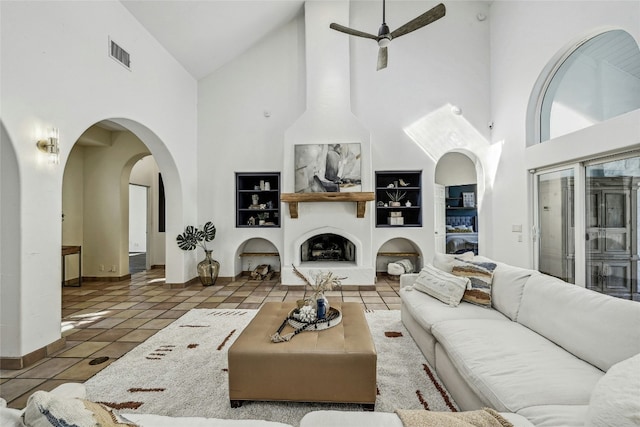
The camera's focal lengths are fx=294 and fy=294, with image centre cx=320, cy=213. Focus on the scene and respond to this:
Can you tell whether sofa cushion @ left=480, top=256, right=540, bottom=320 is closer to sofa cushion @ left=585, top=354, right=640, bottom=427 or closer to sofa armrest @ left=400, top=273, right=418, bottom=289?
sofa armrest @ left=400, top=273, right=418, bottom=289

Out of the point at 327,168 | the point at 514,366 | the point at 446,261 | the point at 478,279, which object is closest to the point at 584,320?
the point at 514,366

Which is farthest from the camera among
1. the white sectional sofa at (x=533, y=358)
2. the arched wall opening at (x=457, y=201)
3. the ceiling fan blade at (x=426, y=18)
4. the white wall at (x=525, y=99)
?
the arched wall opening at (x=457, y=201)

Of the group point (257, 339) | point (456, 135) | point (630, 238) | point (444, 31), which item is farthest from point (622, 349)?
point (444, 31)

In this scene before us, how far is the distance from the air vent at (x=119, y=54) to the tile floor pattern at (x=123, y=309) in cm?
321

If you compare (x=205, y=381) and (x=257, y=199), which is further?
(x=257, y=199)

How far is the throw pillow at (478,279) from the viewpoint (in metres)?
2.68

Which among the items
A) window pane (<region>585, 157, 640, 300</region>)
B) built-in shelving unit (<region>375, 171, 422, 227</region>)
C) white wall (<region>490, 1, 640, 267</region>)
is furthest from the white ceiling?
window pane (<region>585, 157, 640, 300</region>)

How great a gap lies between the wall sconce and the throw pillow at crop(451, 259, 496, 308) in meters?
4.02

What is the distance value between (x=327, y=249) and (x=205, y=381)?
379 centimetres

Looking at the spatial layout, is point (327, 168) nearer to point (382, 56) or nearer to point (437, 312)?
point (382, 56)

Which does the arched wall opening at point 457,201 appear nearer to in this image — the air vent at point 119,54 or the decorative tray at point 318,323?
the decorative tray at point 318,323

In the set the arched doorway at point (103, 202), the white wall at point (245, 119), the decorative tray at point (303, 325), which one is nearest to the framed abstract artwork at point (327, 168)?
the white wall at point (245, 119)

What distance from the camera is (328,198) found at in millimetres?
5059

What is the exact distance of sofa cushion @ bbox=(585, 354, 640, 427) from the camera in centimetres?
95
